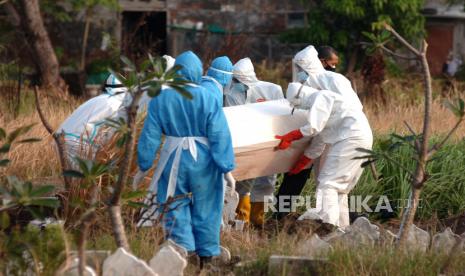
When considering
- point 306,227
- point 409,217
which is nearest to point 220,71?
point 306,227

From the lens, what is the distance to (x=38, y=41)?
18406 millimetres

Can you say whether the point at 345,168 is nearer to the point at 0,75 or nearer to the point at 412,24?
the point at 0,75

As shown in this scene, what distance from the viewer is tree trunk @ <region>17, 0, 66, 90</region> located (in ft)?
59.8

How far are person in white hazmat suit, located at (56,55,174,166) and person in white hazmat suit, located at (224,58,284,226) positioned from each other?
1150mm

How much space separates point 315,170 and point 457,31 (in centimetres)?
1671

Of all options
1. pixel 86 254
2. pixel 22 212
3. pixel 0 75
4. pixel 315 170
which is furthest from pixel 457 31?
pixel 86 254

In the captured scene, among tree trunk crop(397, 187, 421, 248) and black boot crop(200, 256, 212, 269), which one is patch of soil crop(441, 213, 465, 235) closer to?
tree trunk crop(397, 187, 421, 248)

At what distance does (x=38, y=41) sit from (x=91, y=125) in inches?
383

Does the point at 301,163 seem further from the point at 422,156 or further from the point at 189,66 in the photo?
the point at 422,156

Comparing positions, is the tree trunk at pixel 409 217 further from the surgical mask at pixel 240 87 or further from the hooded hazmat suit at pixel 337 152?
the surgical mask at pixel 240 87

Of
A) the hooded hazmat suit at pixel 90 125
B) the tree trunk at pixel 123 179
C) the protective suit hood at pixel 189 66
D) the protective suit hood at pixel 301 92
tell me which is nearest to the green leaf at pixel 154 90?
the tree trunk at pixel 123 179

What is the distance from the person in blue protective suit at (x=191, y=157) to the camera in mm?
7211

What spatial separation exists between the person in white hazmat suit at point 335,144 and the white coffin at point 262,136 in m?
0.12

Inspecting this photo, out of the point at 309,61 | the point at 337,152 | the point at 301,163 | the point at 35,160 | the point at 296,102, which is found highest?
the point at 309,61
